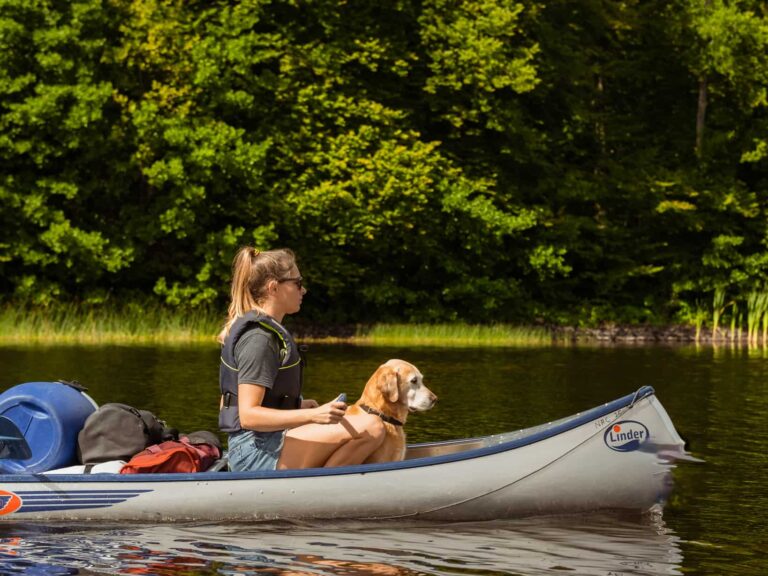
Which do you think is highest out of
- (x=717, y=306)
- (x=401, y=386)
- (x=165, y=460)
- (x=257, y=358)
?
(x=717, y=306)

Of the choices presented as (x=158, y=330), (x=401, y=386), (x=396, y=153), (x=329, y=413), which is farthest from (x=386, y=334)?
(x=329, y=413)

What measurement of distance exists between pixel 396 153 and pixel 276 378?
22.3m

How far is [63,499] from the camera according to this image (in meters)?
8.77

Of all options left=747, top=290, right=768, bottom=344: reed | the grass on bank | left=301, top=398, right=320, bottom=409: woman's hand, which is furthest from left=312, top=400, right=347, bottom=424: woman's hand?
left=747, top=290, right=768, bottom=344: reed

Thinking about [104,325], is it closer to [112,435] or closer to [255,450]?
[112,435]

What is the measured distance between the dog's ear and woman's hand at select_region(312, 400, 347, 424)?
90cm

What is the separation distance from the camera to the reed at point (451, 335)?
28703 millimetres

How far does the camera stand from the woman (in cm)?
791

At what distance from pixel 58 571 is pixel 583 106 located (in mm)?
28850

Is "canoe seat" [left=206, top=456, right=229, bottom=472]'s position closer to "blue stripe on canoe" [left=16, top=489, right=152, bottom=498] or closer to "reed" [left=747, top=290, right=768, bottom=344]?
"blue stripe on canoe" [left=16, top=489, right=152, bottom=498]

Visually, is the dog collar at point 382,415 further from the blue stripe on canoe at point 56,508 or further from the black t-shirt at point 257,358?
the blue stripe on canoe at point 56,508

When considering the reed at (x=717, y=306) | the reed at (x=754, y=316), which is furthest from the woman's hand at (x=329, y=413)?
the reed at (x=717, y=306)

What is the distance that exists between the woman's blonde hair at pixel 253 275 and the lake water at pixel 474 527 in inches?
54.5

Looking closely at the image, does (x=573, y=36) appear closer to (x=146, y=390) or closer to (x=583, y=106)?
(x=583, y=106)
